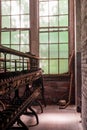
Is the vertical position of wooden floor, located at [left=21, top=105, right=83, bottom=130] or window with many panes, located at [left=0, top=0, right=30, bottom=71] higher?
window with many panes, located at [left=0, top=0, right=30, bottom=71]

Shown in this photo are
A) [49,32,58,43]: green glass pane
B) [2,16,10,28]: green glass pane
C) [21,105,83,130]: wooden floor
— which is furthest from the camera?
[2,16,10,28]: green glass pane

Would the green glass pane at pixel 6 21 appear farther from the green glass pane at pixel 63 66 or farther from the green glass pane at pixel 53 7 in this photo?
the green glass pane at pixel 63 66

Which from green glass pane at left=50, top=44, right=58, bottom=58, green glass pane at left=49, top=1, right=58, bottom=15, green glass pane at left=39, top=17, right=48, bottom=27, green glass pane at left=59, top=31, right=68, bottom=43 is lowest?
green glass pane at left=50, top=44, right=58, bottom=58

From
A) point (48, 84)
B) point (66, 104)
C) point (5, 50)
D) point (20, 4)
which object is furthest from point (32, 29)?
point (5, 50)

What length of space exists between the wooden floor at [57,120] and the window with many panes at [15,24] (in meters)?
2.30

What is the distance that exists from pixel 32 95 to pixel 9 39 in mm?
3669

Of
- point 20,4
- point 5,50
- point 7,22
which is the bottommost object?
point 5,50

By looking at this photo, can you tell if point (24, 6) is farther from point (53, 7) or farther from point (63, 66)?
point (63, 66)

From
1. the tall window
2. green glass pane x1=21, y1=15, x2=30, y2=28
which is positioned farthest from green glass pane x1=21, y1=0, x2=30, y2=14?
the tall window

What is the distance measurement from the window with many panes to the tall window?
0.44 metres

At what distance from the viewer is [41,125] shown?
18.8ft

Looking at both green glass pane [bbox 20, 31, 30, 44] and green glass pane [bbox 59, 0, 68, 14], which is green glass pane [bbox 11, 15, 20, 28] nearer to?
green glass pane [bbox 20, 31, 30, 44]

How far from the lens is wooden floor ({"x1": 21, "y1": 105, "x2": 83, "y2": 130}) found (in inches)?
220

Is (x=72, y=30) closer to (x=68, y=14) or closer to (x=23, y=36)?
(x=68, y=14)
